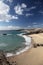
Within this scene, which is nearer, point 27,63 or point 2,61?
point 2,61

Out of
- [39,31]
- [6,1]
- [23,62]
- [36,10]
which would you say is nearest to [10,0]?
[6,1]

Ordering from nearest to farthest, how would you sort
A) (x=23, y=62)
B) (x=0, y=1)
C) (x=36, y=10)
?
(x=23, y=62), (x=0, y=1), (x=36, y=10)

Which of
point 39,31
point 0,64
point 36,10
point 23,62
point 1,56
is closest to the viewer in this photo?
point 0,64

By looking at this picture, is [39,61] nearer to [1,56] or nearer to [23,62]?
[23,62]

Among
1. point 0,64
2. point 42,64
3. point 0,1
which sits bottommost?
point 42,64

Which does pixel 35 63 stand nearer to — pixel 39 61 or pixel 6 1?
pixel 39 61

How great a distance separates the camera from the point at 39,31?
18750mm

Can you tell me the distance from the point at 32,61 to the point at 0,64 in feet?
4.27

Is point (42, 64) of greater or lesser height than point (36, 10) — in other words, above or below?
below

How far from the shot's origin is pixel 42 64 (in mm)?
3469

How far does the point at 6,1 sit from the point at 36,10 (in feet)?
18.9

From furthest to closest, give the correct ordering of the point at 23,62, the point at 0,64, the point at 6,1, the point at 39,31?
1. the point at 39,31
2. the point at 6,1
3. the point at 23,62
4. the point at 0,64

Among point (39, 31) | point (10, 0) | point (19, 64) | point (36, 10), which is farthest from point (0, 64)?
point (39, 31)

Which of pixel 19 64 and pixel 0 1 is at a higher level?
pixel 0 1
